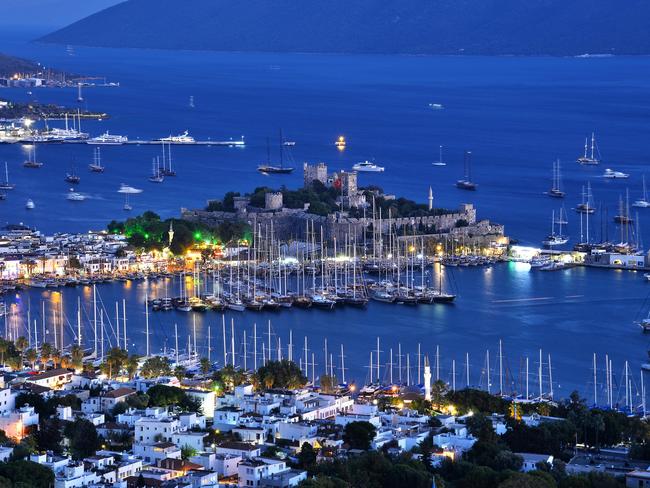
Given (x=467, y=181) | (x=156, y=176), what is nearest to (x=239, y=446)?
(x=467, y=181)

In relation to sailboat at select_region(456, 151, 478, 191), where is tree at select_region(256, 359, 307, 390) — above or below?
below

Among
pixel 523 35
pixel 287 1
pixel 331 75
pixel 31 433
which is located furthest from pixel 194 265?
pixel 287 1

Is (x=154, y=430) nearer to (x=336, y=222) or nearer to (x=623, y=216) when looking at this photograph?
(x=336, y=222)

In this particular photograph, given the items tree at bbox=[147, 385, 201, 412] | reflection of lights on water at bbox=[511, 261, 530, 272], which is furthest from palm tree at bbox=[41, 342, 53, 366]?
reflection of lights on water at bbox=[511, 261, 530, 272]

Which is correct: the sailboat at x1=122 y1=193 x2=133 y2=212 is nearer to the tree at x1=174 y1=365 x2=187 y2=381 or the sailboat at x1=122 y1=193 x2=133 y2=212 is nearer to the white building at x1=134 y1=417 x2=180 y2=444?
the tree at x1=174 y1=365 x2=187 y2=381

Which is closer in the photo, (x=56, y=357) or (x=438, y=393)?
(x=438, y=393)
